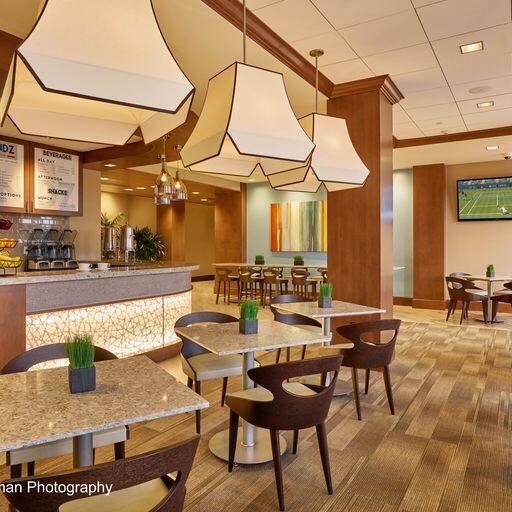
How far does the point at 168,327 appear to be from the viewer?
5242 mm

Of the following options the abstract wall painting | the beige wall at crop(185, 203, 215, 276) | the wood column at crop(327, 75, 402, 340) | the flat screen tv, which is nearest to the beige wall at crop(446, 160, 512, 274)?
the flat screen tv

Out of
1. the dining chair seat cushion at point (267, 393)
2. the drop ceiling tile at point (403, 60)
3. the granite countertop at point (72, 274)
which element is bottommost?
the dining chair seat cushion at point (267, 393)

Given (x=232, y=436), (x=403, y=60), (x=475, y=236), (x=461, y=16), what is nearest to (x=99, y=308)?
(x=232, y=436)

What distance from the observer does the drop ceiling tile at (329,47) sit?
4020mm

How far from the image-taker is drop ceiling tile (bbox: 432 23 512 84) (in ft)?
13.1

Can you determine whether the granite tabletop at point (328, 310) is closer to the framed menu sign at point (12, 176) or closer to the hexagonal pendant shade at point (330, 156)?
the hexagonal pendant shade at point (330, 156)

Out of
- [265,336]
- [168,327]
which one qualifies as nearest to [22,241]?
[168,327]

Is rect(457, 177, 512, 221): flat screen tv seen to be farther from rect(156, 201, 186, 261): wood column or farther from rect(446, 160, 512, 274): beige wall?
rect(156, 201, 186, 261): wood column

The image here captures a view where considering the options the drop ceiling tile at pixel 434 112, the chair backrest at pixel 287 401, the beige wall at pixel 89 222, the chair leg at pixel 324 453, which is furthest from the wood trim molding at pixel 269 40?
the beige wall at pixel 89 222

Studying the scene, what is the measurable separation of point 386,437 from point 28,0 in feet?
13.5

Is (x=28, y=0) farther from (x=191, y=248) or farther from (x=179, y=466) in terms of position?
(x=191, y=248)

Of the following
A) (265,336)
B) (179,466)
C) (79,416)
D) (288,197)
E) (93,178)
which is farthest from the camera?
(288,197)

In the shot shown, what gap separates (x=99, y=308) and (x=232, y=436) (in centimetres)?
221

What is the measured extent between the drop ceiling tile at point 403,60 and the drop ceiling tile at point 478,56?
0.10 metres
